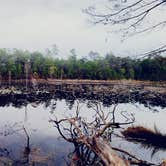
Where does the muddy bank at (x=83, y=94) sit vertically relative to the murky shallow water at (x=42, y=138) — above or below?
above

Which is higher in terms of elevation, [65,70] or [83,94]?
[65,70]

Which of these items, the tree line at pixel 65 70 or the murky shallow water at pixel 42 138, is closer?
the murky shallow water at pixel 42 138

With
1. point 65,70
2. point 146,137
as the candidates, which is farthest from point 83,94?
point 65,70

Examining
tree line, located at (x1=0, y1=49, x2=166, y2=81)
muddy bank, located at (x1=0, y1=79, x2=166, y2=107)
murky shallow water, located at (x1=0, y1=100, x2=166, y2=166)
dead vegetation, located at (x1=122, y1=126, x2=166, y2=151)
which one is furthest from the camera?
tree line, located at (x1=0, y1=49, x2=166, y2=81)

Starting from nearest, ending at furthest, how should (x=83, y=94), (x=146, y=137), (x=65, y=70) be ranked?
(x=146, y=137) → (x=83, y=94) → (x=65, y=70)

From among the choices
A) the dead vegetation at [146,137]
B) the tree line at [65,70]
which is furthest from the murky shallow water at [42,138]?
the tree line at [65,70]

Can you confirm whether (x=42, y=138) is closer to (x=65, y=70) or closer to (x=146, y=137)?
(x=146, y=137)

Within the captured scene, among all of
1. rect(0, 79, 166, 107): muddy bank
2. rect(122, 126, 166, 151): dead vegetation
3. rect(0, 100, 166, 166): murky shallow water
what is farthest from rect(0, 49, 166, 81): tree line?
rect(122, 126, 166, 151): dead vegetation

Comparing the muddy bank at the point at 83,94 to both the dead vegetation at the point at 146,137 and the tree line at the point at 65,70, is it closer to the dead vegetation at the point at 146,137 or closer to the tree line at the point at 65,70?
the dead vegetation at the point at 146,137

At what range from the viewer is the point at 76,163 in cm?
817

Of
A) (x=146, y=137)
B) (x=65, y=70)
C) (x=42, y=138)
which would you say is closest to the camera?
(x=42, y=138)

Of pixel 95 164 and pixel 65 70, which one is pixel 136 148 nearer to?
pixel 95 164

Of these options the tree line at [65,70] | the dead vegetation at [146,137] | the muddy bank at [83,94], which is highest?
the tree line at [65,70]

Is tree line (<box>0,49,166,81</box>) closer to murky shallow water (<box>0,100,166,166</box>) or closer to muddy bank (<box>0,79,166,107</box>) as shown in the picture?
muddy bank (<box>0,79,166,107</box>)
